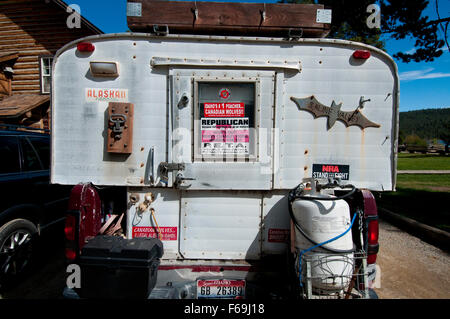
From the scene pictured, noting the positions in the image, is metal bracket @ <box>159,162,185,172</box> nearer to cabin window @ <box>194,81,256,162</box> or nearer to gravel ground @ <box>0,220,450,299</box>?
cabin window @ <box>194,81,256,162</box>

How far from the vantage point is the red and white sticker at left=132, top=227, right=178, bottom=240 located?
2635mm

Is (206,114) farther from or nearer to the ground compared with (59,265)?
farther from the ground

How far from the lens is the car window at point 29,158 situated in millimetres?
3810

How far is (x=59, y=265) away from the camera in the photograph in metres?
4.02

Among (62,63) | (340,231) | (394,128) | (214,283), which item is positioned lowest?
(214,283)

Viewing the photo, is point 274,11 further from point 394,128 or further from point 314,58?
point 394,128

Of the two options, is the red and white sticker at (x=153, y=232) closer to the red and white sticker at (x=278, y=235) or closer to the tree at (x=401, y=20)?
the red and white sticker at (x=278, y=235)

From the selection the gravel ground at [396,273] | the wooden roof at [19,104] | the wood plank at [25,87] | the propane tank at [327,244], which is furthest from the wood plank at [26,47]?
the propane tank at [327,244]

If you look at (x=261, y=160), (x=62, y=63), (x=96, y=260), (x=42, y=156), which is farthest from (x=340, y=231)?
(x=42, y=156)

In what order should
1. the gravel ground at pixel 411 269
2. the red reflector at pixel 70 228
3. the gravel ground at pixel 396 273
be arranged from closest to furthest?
the red reflector at pixel 70 228
the gravel ground at pixel 396 273
the gravel ground at pixel 411 269

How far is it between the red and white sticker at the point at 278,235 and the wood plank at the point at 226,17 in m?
2.06

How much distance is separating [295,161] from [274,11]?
1543mm

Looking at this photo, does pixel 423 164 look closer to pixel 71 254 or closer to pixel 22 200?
pixel 71 254

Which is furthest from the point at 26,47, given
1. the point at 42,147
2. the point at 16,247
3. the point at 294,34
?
the point at 294,34
